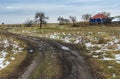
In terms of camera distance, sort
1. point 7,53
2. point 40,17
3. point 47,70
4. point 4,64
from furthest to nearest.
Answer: point 40,17 → point 7,53 → point 4,64 → point 47,70

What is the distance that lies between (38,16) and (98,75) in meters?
92.5

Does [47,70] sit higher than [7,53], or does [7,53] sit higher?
[47,70]

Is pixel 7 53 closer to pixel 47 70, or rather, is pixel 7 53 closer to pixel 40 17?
pixel 47 70

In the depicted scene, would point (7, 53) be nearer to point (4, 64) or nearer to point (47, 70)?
point (4, 64)

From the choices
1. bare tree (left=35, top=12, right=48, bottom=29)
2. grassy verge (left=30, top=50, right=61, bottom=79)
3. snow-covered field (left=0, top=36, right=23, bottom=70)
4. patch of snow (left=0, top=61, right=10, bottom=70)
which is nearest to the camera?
grassy verge (left=30, top=50, right=61, bottom=79)

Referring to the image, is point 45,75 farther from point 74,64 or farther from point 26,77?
point 74,64

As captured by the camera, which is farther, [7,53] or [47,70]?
[7,53]

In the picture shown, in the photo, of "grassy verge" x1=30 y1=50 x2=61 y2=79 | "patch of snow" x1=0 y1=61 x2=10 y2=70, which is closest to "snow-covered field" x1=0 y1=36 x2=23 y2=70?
"patch of snow" x1=0 y1=61 x2=10 y2=70

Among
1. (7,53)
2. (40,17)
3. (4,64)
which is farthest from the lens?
(40,17)

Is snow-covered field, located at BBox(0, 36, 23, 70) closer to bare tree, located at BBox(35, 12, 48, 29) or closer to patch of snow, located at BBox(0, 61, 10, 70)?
patch of snow, located at BBox(0, 61, 10, 70)

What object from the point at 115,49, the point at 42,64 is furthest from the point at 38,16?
the point at 42,64

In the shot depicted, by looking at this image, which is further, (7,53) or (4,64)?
(7,53)

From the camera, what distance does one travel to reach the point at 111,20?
106875 mm

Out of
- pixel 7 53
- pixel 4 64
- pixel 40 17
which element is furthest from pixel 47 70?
pixel 40 17
